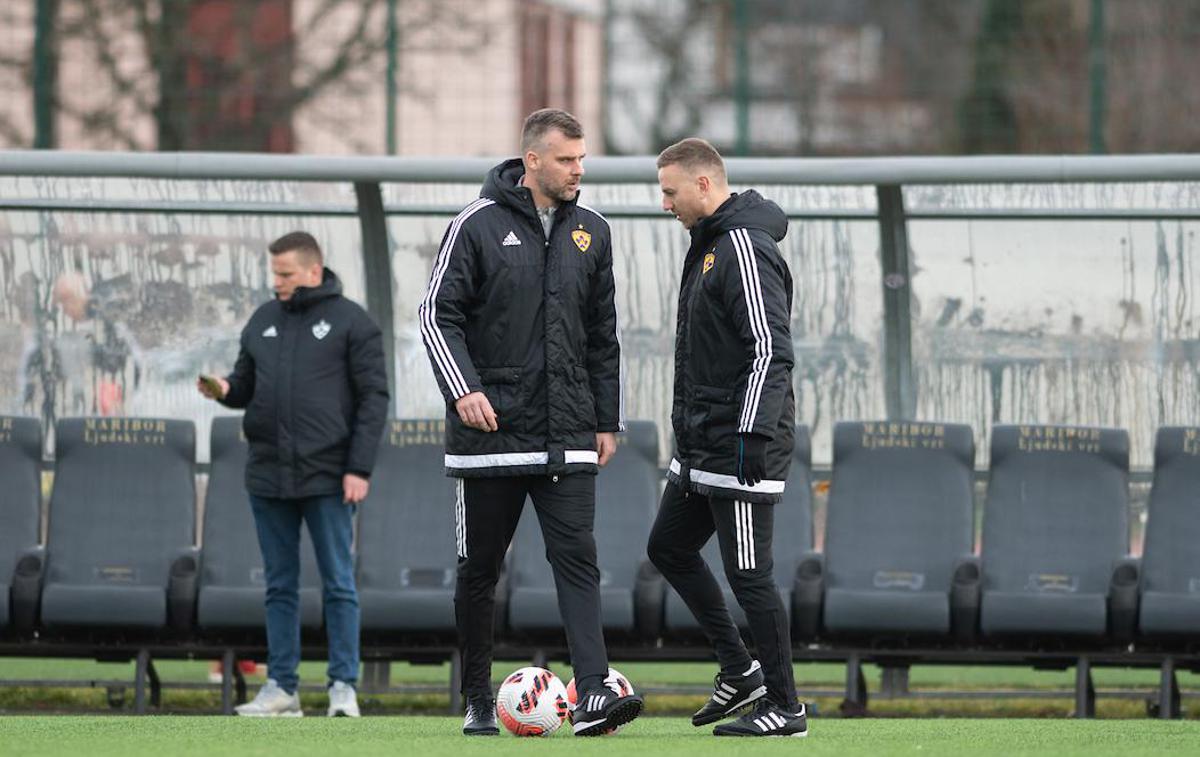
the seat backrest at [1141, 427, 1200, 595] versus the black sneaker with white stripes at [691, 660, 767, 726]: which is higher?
the seat backrest at [1141, 427, 1200, 595]

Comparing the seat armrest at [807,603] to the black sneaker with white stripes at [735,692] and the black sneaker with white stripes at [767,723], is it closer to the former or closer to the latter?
the black sneaker with white stripes at [735,692]

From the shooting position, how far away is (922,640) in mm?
9883

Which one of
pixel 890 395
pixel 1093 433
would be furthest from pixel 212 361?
pixel 1093 433

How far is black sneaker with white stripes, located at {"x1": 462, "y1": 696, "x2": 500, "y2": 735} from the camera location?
24.4ft

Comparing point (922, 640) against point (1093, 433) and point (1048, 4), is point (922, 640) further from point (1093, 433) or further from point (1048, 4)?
point (1048, 4)

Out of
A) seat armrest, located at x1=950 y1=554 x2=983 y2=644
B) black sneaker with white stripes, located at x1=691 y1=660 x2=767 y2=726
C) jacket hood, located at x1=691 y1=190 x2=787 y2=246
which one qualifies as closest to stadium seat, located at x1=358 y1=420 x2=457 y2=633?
seat armrest, located at x1=950 y1=554 x2=983 y2=644

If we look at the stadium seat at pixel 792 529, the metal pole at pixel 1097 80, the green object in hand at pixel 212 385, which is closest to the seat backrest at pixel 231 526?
the green object in hand at pixel 212 385

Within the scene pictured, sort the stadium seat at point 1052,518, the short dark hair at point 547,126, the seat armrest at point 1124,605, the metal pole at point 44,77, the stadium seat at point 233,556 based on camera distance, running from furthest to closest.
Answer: the metal pole at point 44,77, the stadium seat at point 233,556, the stadium seat at point 1052,518, the seat armrest at point 1124,605, the short dark hair at point 547,126

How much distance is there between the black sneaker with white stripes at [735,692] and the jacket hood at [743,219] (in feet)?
4.70

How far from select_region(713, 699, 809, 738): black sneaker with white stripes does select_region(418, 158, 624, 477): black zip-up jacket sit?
0.94 metres

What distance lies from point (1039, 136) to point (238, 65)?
19.7ft

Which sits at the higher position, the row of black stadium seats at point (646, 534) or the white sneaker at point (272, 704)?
the row of black stadium seats at point (646, 534)

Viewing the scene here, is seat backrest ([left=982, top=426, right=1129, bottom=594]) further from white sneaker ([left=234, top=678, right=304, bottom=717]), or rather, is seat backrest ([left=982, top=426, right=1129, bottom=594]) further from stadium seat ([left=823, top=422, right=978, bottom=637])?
white sneaker ([left=234, top=678, right=304, bottom=717])

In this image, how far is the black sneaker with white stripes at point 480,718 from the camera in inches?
293
